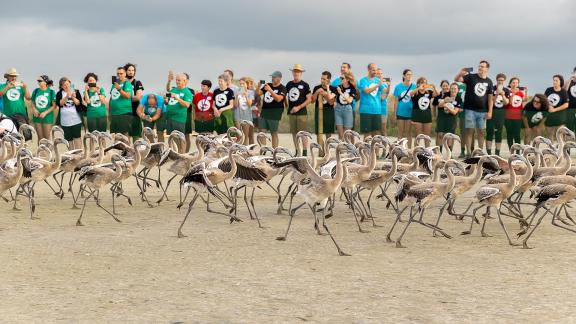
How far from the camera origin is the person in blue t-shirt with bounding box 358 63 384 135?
21.3m

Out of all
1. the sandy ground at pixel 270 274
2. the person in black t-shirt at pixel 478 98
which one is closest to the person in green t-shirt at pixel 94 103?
the sandy ground at pixel 270 274

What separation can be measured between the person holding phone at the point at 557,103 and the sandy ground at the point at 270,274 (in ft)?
34.7

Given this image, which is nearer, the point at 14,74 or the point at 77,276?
the point at 77,276

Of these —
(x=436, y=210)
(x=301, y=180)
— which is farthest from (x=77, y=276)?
(x=436, y=210)

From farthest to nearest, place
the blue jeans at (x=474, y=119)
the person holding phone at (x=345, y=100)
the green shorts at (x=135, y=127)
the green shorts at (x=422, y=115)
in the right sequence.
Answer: the green shorts at (x=422, y=115), the green shorts at (x=135, y=127), the blue jeans at (x=474, y=119), the person holding phone at (x=345, y=100)

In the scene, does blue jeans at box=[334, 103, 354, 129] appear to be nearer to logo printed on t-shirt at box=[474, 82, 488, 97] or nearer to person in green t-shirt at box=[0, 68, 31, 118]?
logo printed on t-shirt at box=[474, 82, 488, 97]

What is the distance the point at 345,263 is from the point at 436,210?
475 centimetres

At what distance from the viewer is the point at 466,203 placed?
1472 centimetres

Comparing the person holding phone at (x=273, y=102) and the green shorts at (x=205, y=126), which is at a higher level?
the person holding phone at (x=273, y=102)

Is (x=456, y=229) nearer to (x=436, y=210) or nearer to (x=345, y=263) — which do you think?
(x=436, y=210)

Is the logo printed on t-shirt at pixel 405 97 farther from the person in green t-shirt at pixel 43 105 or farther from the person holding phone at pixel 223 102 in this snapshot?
the person in green t-shirt at pixel 43 105

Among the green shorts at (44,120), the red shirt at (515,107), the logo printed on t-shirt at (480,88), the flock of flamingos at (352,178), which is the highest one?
the logo printed on t-shirt at (480,88)

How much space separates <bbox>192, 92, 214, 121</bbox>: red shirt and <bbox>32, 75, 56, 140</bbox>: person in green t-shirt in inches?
141

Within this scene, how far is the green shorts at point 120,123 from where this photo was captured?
2123 centimetres
